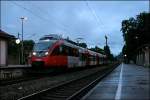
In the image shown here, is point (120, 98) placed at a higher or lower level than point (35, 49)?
lower

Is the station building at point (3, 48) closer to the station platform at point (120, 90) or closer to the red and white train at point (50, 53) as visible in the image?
the red and white train at point (50, 53)

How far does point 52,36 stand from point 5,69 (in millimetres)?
7699

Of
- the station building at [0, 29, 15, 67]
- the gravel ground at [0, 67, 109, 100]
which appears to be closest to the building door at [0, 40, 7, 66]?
the station building at [0, 29, 15, 67]

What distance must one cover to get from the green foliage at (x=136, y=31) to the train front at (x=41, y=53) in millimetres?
78199

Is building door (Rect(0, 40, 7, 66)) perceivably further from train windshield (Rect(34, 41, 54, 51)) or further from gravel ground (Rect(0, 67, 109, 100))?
gravel ground (Rect(0, 67, 109, 100))

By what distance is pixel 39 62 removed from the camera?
33.5 meters

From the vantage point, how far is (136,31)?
118875 millimetres

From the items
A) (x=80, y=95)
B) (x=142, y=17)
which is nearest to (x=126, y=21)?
(x=142, y=17)

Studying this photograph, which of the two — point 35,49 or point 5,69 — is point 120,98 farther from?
point 35,49

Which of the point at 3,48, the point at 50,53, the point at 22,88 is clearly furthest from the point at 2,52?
the point at 22,88

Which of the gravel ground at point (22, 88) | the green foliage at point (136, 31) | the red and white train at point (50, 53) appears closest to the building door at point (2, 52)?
the red and white train at point (50, 53)

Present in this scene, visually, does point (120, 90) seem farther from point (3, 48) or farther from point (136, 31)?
point (136, 31)

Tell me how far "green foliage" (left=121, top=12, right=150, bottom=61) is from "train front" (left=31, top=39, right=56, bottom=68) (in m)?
78.2

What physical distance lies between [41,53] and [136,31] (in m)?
87.5
